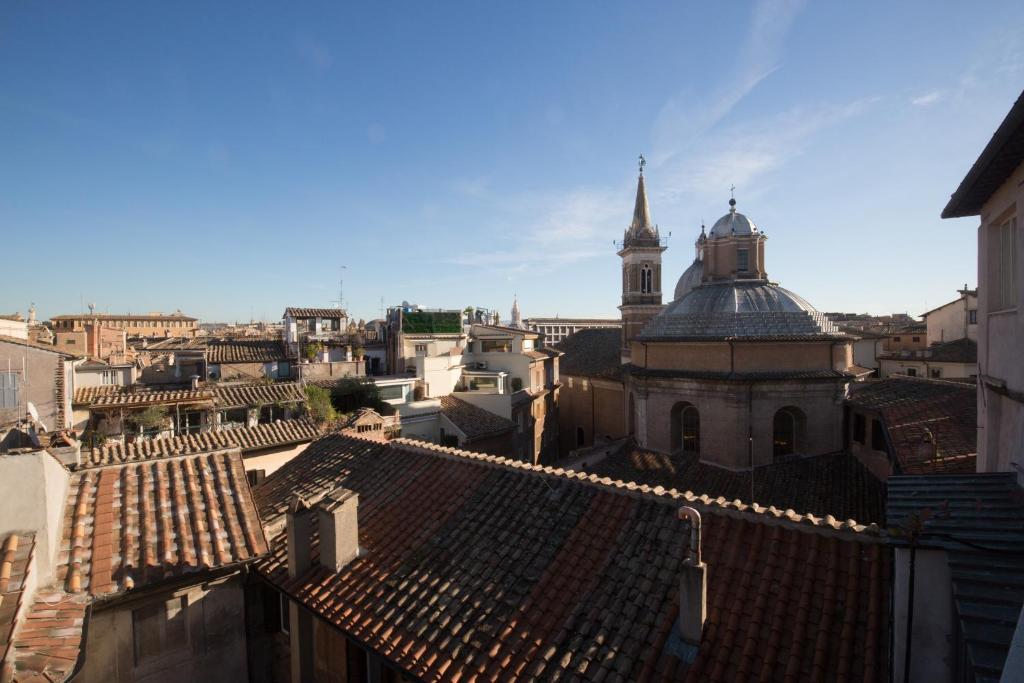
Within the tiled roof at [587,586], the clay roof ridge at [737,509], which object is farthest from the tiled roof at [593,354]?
the tiled roof at [587,586]

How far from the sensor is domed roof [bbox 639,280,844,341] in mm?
18500

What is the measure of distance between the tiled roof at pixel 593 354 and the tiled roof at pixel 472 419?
939 centimetres

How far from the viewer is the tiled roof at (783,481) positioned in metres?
15.0

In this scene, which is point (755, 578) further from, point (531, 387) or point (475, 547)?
point (531, 387)

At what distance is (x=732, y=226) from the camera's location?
76.9ft

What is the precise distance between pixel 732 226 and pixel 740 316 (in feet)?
20.7

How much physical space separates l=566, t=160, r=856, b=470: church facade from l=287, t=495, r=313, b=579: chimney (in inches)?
562

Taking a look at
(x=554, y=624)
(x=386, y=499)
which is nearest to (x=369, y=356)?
(x=386, y=499)

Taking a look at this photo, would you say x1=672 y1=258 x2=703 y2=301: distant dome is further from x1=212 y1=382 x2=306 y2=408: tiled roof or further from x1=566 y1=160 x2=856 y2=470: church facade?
x1=212 y1=382 x2=306 y2=408: tiled roof

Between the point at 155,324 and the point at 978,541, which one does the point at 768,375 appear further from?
the point at 155,324

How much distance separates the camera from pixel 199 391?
2048 centimetres

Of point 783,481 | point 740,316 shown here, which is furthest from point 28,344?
point 783,481

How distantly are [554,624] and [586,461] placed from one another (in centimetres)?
1502

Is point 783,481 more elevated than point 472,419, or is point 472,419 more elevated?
point 472,419
